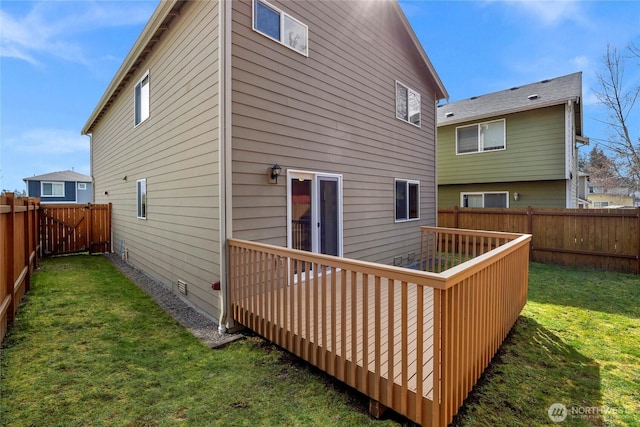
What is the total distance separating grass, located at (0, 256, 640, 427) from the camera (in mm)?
2514

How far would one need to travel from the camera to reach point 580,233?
8203mm

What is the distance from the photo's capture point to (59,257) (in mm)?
9211

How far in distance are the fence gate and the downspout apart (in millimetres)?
8348

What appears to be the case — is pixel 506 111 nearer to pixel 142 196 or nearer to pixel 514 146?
pixel 514 146

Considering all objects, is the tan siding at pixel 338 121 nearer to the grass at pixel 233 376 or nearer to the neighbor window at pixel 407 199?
the neighbor window at pixel 407 199

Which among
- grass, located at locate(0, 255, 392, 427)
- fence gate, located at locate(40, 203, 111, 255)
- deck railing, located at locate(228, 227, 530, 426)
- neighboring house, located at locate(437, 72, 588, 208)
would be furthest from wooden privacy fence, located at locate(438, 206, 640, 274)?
fence gate, located at locate(40, 203, 111, 255)

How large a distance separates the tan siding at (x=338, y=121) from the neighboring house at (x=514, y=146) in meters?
4.23

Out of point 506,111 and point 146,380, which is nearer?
point 146,380

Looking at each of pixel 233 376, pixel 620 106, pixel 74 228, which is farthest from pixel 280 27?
pixel 620 106

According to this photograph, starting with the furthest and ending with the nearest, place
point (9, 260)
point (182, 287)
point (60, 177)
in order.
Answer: point (60, 177)
point (182, 287)
point (9, 260)

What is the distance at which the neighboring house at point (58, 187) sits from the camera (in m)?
27.0

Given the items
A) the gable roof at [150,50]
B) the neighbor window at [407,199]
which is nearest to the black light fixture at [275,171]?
the gable roof at [150,50]

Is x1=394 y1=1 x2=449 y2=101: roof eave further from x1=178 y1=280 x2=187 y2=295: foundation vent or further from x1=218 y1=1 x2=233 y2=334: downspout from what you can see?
x1=178 y1=280 x2=187 y2=295: foundation vent

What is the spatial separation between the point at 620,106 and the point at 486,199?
5.41 metres
